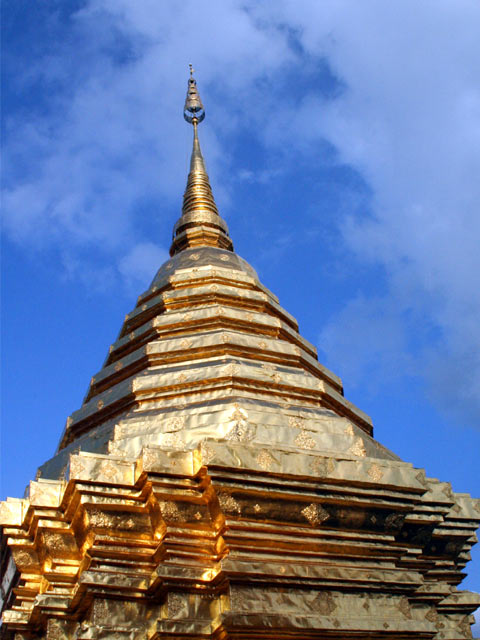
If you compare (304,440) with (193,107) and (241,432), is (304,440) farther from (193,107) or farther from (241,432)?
(193,107)

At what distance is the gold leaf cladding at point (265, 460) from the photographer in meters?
7.05

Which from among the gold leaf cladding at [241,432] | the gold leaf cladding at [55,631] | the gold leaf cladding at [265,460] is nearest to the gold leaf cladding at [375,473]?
the gold leaf cladding at [265,460]

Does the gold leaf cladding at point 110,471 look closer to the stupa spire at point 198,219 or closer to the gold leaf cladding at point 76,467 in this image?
the gold leaf cladding at point 76,467

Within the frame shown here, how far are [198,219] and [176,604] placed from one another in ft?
34.5

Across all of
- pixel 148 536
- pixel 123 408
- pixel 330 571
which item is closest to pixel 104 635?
pixel 148 536

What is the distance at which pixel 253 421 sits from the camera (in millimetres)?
8258

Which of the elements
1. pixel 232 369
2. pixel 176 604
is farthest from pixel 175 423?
pixel 176 604

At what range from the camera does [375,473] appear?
24.4ft

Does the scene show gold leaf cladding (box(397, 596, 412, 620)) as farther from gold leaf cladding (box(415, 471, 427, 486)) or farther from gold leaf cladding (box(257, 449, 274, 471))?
gold leaf cladding (box(257, 449, 274, 471))

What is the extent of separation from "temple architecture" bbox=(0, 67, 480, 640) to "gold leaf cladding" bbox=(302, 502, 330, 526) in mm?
14

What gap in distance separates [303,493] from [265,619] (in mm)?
1227

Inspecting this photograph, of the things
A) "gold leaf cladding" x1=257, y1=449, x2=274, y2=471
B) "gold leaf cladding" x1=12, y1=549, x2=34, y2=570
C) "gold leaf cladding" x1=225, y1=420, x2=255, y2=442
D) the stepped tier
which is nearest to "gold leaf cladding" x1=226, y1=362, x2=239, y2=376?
the stepped tier

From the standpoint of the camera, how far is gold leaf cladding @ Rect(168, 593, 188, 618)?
21.6ft

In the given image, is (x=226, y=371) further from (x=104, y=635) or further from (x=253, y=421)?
(x=104, y=635)
